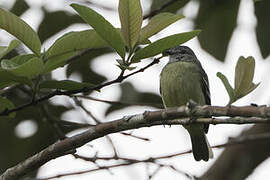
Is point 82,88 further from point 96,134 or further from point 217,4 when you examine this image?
point 217,4

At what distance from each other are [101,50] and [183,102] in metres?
0.77

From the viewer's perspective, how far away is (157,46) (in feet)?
6.81

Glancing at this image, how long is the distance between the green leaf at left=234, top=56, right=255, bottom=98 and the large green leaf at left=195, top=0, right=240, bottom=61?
1.27m

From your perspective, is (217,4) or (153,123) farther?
(217,4)

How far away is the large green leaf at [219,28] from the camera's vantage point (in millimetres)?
3518

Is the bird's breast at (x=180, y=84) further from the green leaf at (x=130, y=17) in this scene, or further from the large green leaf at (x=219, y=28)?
the green leaf at (x=130, y=17)

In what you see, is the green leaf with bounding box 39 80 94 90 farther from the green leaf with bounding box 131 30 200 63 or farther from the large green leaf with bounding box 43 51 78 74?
the green leaf with bounding box 131 30 200 63

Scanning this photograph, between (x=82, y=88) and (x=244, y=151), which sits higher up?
(x=82, y=88)

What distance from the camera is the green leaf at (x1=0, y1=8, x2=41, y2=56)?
2.12 meters

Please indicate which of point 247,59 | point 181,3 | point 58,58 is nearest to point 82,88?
point 58,58

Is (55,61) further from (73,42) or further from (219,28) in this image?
(219,28)

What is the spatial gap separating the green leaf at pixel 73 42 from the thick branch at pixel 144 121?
1.17 ft

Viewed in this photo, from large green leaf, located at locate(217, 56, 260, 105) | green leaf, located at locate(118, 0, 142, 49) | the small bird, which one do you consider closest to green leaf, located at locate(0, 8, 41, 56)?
green leaf, located at locate(118, 0, 142, 49)

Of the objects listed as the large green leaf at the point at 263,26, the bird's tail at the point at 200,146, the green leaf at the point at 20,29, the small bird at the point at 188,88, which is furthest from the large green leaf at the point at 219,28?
the green leaf at the point at 20,29
